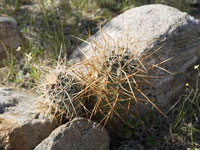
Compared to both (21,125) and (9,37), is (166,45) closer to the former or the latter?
(21,125)

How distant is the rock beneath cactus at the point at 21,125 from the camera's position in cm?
220

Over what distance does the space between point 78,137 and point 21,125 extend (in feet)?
1.55

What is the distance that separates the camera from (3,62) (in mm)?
3762

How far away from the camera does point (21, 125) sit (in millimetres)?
2240

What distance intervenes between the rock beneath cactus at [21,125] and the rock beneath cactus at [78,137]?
0.68ft

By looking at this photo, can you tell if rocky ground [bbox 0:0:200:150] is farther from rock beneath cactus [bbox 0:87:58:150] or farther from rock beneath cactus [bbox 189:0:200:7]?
rock beneath cactus [bbox 189:0:200:7]

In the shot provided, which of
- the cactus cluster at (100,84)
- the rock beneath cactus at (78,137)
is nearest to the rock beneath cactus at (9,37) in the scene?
the cactus cluster at (100,84)

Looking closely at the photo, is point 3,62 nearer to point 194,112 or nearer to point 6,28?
point 6,28

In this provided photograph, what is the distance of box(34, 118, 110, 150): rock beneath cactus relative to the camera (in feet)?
6.88

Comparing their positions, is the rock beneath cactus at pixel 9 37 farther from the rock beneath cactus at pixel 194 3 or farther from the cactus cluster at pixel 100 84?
the rock beneath cactus at pixel 194 3

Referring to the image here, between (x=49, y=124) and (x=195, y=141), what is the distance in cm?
140

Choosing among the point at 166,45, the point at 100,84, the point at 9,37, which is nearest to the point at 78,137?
the point at 100,84

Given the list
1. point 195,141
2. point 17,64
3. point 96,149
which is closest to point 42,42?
point 17,64

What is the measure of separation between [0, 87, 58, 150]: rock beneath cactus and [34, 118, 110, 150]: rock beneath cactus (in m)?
0.21
